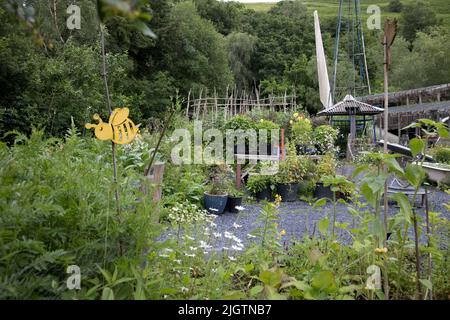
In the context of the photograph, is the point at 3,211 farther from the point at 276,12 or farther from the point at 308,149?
the point at 276,12

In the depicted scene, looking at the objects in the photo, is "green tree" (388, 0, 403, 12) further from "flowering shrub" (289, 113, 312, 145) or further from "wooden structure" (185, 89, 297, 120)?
A: "flowering shrub" (289, 113, 312, 145)

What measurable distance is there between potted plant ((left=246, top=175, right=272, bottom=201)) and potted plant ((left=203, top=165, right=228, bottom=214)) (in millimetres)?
488

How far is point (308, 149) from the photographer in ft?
28.2

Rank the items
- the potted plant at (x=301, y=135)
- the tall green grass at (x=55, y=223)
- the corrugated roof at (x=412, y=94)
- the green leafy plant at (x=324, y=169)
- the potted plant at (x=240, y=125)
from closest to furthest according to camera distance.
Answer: the tall green grass at (x=55, y=223) → the green leafy plant at (x=324, y=169) → the potted plant at (x=240, y=125) → the potted plant at (x=301, y=135) → the corrugated roof at (x=412, y=94)

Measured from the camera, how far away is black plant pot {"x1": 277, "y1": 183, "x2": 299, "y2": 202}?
614 cm

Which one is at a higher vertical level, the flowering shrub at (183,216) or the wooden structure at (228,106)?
the wooden structure at (228,106)

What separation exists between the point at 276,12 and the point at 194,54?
17633 mm

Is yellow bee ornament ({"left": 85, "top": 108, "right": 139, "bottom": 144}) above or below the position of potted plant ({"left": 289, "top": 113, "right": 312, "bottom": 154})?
below

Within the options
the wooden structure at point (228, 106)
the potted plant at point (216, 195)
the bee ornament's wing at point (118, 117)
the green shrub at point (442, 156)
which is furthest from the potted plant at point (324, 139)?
the bee ornament's wing at point (118, 117)

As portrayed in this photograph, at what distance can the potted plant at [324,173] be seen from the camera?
20.6 ft

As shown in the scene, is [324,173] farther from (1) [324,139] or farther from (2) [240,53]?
(2) [240,53]

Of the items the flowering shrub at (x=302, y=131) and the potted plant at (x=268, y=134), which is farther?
the flowering shrub at (x=302, y=131)

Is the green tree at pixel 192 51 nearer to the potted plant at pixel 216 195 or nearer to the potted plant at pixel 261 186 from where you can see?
the potted plant at pixel 261 186

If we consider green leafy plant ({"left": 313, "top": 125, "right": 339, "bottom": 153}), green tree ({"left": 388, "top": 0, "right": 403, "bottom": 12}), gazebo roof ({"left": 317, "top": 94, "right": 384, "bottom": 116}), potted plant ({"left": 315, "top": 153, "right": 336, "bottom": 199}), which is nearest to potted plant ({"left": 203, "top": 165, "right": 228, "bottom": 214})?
potted plant ({"left": 315, "top": 153, "right": 336, "bottom": 199})
